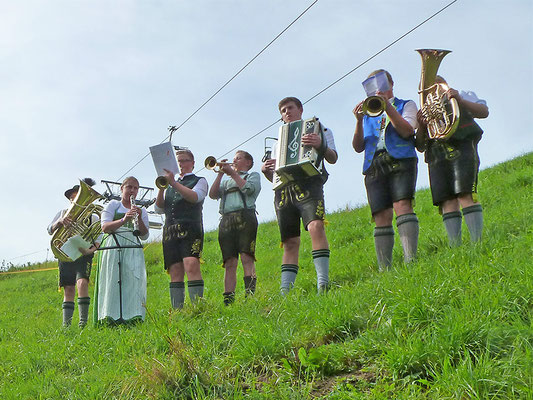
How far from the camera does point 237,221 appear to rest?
6629 mm

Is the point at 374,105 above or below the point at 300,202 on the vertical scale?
above

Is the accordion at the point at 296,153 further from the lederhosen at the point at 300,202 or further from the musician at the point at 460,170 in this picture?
the musician at the point at 460,170

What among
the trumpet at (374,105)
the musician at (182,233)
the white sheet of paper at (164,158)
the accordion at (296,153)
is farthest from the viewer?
the musician at (182,233)

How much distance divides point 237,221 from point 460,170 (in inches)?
102

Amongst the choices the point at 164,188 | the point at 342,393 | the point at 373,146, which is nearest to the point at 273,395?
the point at 342,393

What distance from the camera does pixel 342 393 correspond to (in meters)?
2.99

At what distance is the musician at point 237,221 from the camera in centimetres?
657

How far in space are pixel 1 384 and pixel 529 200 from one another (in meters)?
6.86

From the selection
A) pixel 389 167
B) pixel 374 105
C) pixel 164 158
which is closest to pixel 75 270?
pixel 164 158

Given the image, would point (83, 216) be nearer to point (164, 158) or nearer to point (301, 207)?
point (164, 158)

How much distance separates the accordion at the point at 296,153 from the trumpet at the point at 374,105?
650 mm

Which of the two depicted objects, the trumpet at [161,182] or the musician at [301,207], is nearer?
the musician at [301,207]

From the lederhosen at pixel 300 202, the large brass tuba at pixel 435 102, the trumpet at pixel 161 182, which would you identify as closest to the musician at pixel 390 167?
the large brass tuba at pixel 435 102

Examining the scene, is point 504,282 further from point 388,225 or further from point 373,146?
point 373,146
